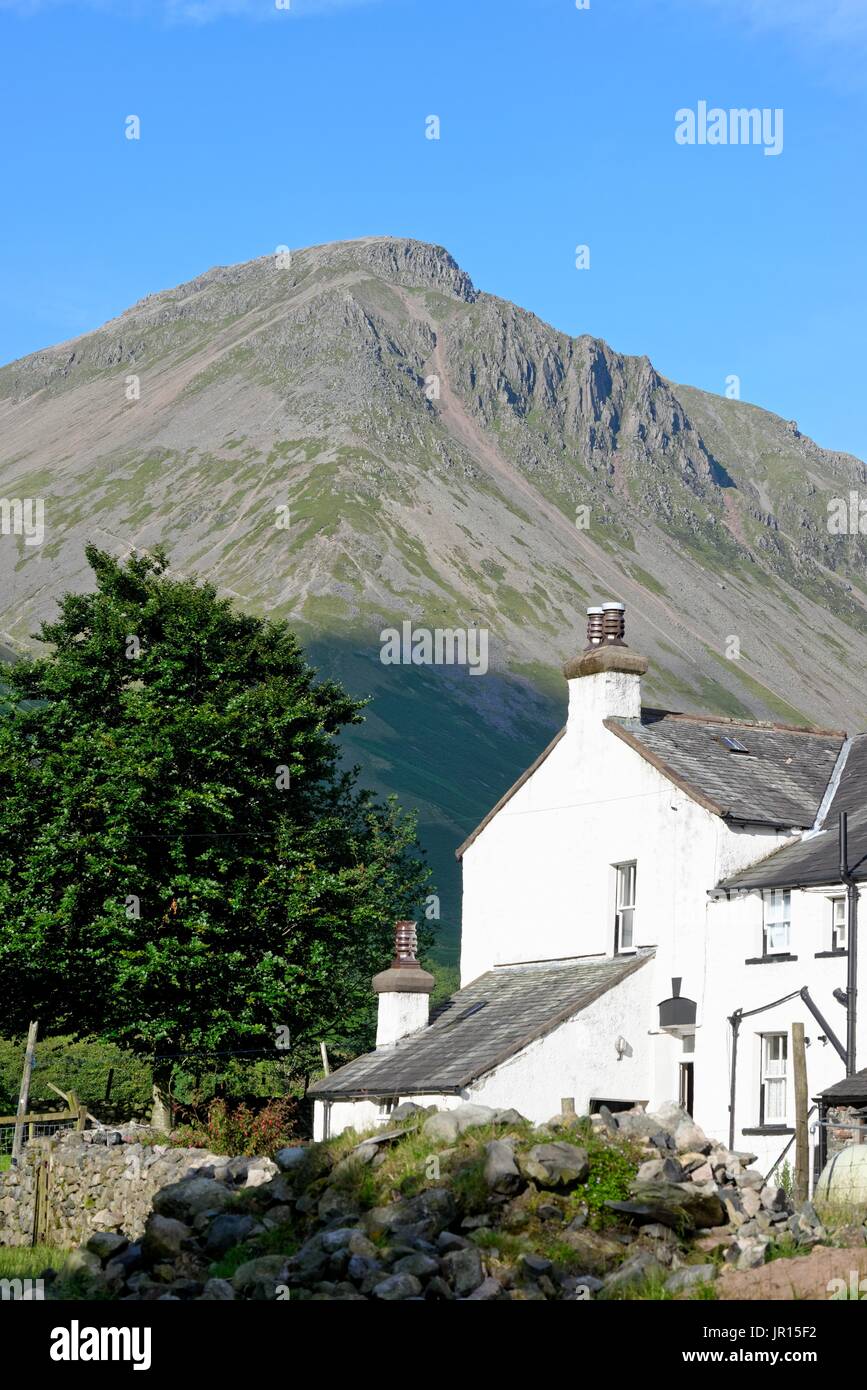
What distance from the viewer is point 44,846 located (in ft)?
146

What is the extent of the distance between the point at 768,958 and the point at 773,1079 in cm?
259

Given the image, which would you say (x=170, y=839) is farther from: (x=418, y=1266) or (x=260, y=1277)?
(x=418, y=1266)

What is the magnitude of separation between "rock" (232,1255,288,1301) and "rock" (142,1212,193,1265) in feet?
9.45

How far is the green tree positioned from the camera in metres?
44.1

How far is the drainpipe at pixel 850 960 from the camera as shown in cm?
3372

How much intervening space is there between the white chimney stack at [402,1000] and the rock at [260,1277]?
53.1 feet

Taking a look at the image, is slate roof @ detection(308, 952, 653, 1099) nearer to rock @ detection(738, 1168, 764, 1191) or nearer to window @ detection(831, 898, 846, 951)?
window @ detection(831, 898, 846, 951)

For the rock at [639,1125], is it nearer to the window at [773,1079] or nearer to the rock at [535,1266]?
the rock at [535,1266]

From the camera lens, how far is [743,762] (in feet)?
138

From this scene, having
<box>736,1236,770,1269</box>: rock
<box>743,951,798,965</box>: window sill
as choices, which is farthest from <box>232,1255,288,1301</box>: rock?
<box>743,951,798,965</box>: window sill

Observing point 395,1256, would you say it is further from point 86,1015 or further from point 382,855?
point 382,855

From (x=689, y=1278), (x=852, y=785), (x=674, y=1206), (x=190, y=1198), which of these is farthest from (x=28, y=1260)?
(x=852, y=785)

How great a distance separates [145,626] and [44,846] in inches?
347
